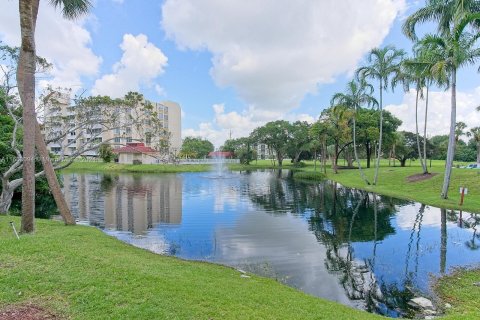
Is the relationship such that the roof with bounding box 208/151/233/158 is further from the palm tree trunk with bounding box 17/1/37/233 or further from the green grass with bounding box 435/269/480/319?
the green grass with bounding box 435/269/480/319

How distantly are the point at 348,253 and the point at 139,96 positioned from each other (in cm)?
1698

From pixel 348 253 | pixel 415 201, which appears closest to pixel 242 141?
pixel 415 201

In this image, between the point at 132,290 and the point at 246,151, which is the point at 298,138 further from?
the point at 132,290

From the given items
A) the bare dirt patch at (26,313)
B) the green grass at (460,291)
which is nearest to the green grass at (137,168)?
the green grass at (460,291)

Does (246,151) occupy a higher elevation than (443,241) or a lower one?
higher

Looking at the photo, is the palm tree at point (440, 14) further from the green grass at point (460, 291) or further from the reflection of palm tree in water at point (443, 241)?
the green grass at point (460, 291)

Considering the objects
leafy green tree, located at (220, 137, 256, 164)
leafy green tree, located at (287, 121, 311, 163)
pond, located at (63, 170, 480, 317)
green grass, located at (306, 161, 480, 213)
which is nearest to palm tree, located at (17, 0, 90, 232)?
pond, located at (63, 170, 480, 317)

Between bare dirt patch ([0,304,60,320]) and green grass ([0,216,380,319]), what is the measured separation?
15cm

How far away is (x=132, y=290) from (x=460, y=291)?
8.86 m

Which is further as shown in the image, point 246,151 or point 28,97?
point 246,151

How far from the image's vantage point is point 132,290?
661cm

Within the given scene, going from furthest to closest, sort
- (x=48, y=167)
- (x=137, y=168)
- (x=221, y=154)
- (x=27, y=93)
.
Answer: (x=221, y=154)
(x=137, y=168)
(x=48, y=167)
(x=27, y=93)

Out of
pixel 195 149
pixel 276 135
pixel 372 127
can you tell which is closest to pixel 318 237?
pixel 372 127

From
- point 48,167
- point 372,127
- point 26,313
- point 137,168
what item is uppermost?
point 372,127
